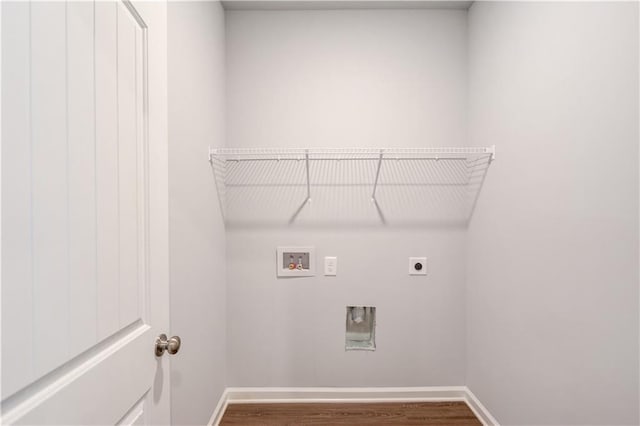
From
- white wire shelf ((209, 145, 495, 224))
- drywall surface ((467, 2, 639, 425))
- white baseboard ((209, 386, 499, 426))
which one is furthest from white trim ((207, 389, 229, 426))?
drywall surface ((467, 2, 639, 425))

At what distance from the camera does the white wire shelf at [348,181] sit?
1846 mm

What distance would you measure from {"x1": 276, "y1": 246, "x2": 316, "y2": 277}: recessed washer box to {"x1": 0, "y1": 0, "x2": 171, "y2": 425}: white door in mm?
1034

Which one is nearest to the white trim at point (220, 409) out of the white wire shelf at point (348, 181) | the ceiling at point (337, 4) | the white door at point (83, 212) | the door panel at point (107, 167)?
the white door at point (83, 212)

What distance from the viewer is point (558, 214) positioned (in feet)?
3.84

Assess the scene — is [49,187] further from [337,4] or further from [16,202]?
[337,4]

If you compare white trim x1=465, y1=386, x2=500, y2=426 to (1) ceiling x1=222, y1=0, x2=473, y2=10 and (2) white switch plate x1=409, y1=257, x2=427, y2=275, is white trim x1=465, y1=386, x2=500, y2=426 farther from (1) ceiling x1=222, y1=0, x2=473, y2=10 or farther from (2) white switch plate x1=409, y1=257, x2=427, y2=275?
(1) ceiling x1=222, y1=0, x2=473, y2=10

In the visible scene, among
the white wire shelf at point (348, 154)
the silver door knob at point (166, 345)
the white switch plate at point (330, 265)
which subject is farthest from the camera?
the white switch plate at point (330, 265)

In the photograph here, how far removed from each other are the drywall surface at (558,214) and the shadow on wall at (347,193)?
24 centimetres

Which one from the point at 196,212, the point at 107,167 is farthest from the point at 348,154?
the point at 107,167

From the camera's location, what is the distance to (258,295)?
1.88 m

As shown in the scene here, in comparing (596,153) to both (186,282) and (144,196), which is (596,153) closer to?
(144,196)

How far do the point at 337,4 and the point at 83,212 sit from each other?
1874mm

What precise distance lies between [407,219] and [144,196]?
1.51 m

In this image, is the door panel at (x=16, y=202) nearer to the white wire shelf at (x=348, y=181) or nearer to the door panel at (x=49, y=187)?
the door panel at (x=49, y=187)
